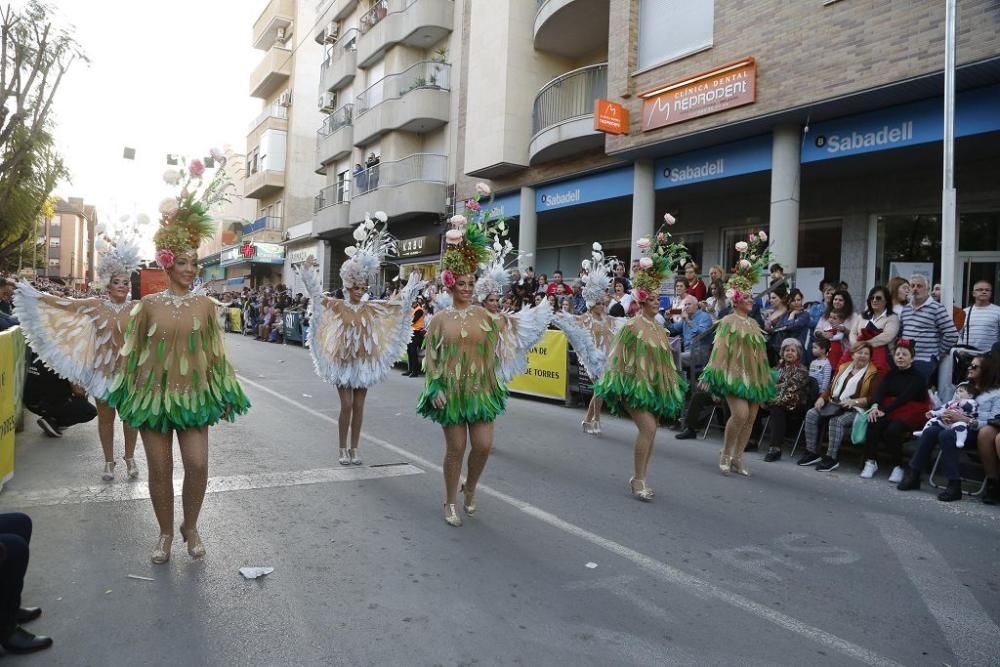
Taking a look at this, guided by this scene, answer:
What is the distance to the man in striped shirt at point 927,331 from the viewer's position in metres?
7.82

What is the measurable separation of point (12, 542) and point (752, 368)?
6.35 meters

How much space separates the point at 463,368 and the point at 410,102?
21823 millimetres

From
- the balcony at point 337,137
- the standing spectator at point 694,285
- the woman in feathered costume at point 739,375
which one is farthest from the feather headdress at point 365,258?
the balcony at point 337,137

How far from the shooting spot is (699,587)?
160 inches

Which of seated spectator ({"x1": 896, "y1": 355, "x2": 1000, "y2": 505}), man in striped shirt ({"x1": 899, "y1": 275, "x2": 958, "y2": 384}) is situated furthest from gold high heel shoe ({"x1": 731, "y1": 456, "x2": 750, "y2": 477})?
man in striped shirt ({"x1": 899, "y1": 275, "x2": 958, "y2": 384})

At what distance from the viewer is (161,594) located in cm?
372

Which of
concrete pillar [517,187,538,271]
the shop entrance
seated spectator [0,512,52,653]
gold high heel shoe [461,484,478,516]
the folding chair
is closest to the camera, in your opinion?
seated spectator [0,512,52,653]

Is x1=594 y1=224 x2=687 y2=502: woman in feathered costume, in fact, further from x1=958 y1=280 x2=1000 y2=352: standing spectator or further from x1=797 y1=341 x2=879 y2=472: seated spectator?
x1=958 y1=280 x2=1000 y2=352: standing spectator

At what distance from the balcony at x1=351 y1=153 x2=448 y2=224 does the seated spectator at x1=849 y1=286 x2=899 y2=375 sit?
17.7 metres

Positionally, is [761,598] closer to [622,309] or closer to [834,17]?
[622,309]

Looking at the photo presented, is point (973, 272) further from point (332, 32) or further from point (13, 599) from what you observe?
point (332, 32)

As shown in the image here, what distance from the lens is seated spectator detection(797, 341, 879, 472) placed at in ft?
25.1

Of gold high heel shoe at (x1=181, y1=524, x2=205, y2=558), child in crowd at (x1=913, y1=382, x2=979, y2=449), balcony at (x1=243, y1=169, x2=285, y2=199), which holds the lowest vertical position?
gold high heel shoe at (x1=181, y1=524, x2=205, y2=558)

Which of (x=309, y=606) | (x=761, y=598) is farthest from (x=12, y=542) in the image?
(x=761, y=598)
